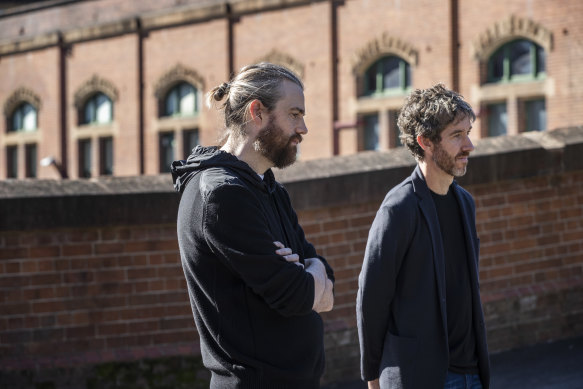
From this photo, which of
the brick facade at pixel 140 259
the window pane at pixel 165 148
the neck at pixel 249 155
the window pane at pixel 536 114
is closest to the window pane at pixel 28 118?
the window pane at pixel 165 148

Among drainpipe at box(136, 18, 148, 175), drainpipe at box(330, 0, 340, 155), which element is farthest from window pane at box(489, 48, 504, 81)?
drainpipe at box(136, 18, 148, 175)

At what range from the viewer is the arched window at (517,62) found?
20.0 m

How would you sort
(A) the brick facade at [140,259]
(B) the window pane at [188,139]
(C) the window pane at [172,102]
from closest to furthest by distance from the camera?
(A) the brick facade at [140,259], (B) the window pane at [188,139], (C) the window pane at [172,102]

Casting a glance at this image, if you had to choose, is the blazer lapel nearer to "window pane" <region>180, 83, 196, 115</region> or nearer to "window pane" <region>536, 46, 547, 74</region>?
"window pane" <region>536, 46, 547, 74</region>

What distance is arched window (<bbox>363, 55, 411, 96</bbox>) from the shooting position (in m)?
22.6

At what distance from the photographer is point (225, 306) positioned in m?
2.56

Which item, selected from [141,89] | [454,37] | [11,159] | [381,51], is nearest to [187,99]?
[141,89]

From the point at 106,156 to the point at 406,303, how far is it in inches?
1082

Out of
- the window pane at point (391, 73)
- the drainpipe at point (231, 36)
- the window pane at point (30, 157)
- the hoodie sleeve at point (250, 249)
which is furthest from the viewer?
the window pane at point (30, 157)

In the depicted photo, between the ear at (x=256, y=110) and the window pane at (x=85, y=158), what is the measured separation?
2822 cm

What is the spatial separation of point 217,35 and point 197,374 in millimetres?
21344

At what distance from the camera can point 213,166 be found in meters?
2.68

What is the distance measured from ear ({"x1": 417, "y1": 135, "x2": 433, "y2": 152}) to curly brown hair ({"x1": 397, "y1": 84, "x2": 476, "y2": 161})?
0.01m

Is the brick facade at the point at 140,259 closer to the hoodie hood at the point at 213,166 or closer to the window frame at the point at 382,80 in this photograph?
the hoodie hood at the point at 213,166
